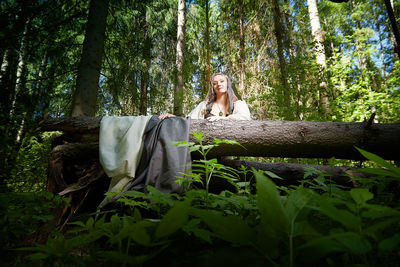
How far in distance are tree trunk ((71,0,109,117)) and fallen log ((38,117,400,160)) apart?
38.0 inches

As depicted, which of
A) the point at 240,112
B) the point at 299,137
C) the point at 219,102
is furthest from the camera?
the point at 219,102

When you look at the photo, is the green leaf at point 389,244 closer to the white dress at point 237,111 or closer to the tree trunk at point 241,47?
the white dress at point 237,111

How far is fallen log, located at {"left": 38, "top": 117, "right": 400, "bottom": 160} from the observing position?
263cm

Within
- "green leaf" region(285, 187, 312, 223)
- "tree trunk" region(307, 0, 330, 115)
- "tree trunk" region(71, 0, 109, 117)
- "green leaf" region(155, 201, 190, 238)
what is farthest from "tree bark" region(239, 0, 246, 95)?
"green leaf" region(155, 201, 190, 238)

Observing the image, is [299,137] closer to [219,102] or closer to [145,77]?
[219,102]

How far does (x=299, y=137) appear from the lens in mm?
2691

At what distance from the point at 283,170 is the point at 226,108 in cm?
216

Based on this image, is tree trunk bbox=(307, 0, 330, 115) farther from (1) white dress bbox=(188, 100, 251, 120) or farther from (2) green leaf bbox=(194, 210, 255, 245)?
(2) green leaf bbox=(194, 210, 255, 245)

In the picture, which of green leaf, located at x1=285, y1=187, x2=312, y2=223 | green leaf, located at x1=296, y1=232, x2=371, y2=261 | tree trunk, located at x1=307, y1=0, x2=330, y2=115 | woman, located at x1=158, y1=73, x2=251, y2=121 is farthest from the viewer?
tree trunk, located at x1=307, y1=0, x2=330, y2=115

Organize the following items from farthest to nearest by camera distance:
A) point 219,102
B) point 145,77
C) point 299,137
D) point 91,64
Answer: point 145,77 → point 219,102 → point 91,64 → point 299,137

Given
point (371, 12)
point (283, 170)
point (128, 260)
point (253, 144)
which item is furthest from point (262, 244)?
point (371, 12)

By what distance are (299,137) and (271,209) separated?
8.30 feet

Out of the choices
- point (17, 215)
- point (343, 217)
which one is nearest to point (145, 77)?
point (17, 215)

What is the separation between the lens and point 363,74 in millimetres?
4672
